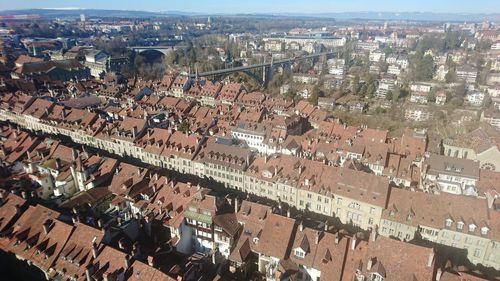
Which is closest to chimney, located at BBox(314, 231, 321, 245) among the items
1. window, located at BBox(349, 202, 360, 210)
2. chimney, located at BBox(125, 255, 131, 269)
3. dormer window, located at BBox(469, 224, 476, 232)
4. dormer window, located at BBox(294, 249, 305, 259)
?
dormer window, located at BBox(294, 249, 305, 259)

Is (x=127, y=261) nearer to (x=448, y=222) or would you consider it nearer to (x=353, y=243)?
(x=353, y=243)

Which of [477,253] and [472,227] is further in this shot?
[477,253]

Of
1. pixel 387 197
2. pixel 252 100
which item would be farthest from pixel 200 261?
pixel 252 100

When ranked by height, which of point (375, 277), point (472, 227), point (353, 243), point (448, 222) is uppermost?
point (353, 243)

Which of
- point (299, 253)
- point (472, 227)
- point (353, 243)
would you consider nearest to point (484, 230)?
point (472, 227)

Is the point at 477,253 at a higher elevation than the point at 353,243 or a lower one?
lower

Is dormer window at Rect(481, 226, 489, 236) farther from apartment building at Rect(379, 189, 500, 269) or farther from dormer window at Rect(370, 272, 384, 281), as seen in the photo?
dormer window at Rect(370, 272, 384, 281)

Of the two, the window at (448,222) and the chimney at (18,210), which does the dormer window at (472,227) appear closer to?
the window at (448,222)

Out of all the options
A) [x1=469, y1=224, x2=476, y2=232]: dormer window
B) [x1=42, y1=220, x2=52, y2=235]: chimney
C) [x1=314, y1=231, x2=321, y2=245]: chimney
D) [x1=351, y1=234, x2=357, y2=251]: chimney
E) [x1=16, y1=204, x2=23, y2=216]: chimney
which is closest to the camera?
[x1=351, y1=234, x2=357, y2=251]: chimney

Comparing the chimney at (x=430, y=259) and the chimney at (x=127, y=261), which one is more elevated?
the chimney at (x=430, y=259)

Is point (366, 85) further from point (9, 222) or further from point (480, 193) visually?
point (9, 222)

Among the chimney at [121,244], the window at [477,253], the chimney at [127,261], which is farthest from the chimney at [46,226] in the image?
the window at [477,253]
